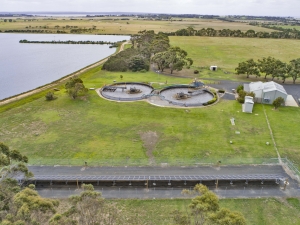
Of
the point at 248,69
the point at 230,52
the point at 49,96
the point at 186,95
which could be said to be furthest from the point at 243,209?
the point at 230,52

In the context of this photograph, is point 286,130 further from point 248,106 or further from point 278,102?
point 278,102

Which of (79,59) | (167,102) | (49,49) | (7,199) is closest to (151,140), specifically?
(167,102)

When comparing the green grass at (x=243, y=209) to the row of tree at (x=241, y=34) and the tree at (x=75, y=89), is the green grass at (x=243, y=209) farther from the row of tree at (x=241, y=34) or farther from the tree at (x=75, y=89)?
the row of tree at (x=241, y=34)

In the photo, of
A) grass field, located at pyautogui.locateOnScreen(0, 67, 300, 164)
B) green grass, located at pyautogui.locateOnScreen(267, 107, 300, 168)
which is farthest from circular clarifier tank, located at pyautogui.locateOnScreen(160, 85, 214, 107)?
green grass, located at pyautogui.locateOnScreen(267, 107, 300, 168)

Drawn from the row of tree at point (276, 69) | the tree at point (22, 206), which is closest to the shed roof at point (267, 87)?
the row of tree at point (276, 69)

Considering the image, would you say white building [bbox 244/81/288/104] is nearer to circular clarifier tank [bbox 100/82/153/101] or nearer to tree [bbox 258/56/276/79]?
tree [bbox 258/56/276/79]
